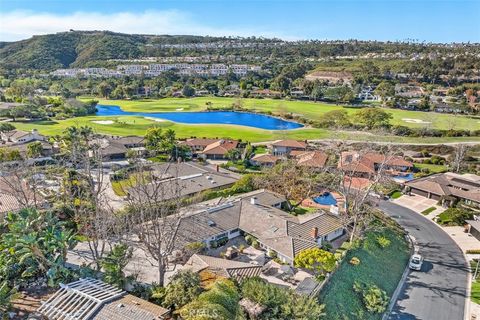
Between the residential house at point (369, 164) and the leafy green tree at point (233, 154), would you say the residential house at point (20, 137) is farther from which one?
the residential house at point (369, 164)

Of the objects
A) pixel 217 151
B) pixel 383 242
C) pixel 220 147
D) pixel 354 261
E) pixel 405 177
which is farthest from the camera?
pixel 220 147

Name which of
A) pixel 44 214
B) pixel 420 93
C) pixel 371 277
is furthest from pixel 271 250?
pixel 420 93

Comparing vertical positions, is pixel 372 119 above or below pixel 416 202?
above

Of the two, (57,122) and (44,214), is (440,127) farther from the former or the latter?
(57,122)

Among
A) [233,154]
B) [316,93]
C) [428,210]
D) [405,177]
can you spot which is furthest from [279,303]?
[316,93]

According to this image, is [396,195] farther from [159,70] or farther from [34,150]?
[159,70]

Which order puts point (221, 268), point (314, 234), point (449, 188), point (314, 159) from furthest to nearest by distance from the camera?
point (314, 159) < point (449, 188) < point (314, 234) < point (221, 268)

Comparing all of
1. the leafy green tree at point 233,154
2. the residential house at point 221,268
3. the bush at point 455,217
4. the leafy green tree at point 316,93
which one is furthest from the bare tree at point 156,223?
the leafy green tree at point 316,93

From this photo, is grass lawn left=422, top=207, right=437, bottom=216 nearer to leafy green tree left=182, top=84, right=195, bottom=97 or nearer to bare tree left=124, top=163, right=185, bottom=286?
bare tree left=124, top=163, right=185, bottom=286
